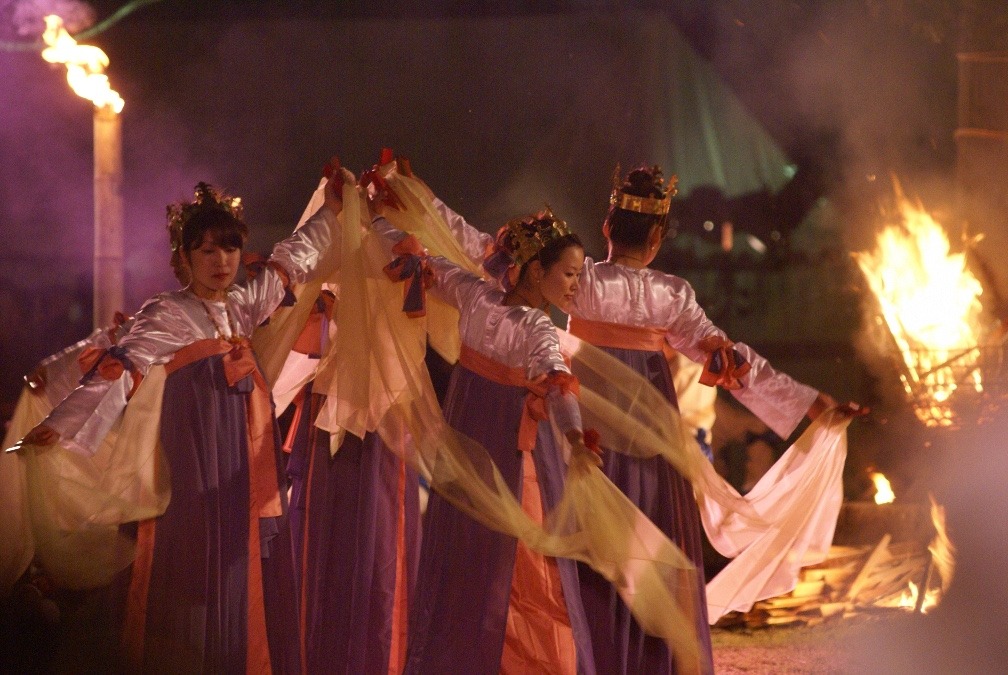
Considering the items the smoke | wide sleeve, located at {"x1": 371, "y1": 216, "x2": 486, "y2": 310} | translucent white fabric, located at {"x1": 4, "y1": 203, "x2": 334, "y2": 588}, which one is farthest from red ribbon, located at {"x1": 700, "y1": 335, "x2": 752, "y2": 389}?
the smoke

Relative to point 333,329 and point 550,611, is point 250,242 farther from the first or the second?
point 550,611

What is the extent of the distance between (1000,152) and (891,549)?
1841 mm

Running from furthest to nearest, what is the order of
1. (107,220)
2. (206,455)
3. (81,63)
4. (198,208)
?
(81,63) < (107,220) < (198,208) < (206,455)

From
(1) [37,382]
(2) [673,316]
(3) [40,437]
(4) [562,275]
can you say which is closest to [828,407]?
(2) [673,316]

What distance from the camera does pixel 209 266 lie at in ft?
11.7

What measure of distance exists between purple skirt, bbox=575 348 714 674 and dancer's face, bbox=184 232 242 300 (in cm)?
119

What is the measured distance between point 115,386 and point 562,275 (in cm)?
128

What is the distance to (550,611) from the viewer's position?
3.41m

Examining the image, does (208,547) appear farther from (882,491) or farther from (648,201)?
(882,491)

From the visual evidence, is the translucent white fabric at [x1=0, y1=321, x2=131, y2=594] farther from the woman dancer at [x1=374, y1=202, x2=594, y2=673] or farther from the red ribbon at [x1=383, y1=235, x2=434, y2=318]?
the woman dancer at [x1=374, y1=202, x2=594, y2=673]

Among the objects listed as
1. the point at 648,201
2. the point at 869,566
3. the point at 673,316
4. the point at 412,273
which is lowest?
the point at 869,566

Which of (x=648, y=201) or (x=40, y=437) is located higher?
(x=648, y=201)

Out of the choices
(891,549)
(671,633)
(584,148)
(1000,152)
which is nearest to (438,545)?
(671,633)

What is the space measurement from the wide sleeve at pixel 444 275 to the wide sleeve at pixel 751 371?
671mm
